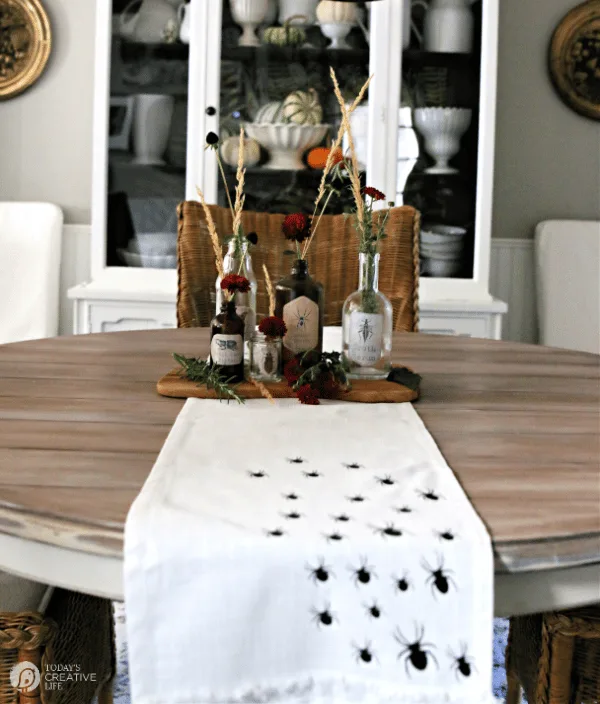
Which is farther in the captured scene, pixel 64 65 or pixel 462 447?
pixel 64 65

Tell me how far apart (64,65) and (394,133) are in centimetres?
131

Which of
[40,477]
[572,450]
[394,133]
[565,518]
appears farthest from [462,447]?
[394,133]

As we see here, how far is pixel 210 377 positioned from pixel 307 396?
0.16 m

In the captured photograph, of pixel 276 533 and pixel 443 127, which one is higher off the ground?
pixel 443 127

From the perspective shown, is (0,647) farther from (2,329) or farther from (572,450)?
(2,329)

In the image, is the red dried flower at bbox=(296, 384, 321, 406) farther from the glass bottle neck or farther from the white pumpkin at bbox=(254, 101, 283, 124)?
the white pumpkin at bbox=(254, 101, 283, 124)

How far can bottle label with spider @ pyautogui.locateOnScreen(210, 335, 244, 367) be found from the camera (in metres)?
1.39

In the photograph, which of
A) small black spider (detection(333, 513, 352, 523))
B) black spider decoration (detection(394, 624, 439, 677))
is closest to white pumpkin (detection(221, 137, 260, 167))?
small black spider (detection(333, 513, 352, 523))

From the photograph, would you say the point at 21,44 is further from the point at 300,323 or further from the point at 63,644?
the point at 63,644

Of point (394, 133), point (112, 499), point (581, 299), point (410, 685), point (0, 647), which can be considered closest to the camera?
point (410, 685)

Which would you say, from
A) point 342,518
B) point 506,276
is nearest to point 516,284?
point 506,276

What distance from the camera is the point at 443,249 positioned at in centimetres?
321

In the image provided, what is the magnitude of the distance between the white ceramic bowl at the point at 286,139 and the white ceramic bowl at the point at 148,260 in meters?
0.48

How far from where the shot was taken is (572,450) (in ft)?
3.61
